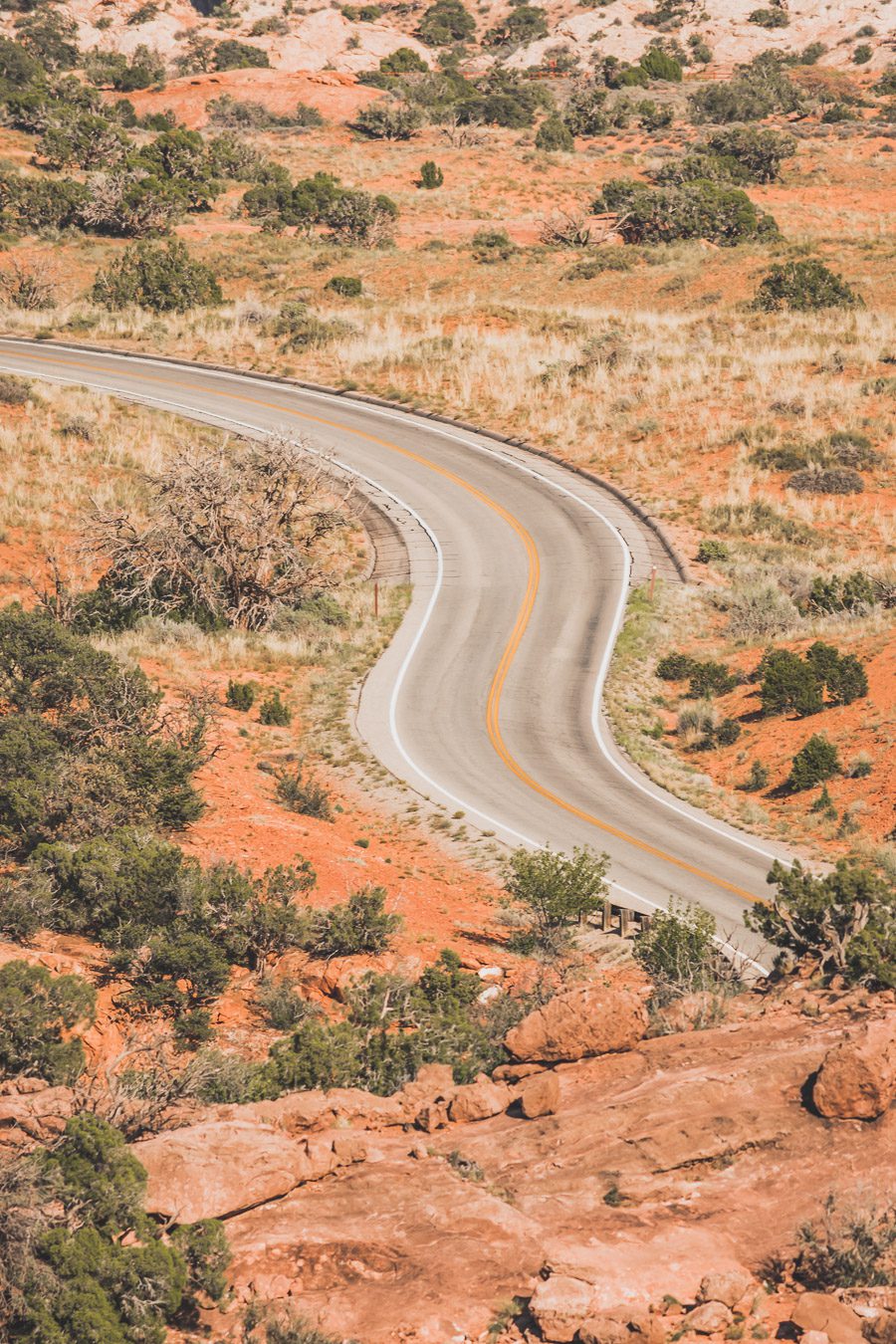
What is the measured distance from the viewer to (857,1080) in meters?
11.2

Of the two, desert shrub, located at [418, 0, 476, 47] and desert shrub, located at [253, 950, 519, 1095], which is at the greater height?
desert shrub, located at [418, 0, 476, 47]

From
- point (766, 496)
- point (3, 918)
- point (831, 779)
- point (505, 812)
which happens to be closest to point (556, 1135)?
point (3, 918)

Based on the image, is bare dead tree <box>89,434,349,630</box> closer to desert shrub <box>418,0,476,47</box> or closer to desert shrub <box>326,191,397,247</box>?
desert shrub <box>326,191,397,247</box>

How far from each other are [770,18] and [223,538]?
404ft

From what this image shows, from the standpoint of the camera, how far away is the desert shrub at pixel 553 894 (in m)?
20.3

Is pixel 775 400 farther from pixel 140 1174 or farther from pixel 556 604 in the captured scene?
pixel 140 1174

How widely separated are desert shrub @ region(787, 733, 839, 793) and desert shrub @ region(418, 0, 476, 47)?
12992 centimetres

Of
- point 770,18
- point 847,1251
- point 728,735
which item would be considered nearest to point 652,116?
point 770,18

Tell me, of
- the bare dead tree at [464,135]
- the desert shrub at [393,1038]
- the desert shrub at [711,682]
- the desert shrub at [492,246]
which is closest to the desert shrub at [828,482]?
the desert shrub at [711,682]

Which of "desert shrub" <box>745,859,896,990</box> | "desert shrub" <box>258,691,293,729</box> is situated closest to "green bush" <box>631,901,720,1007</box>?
"desert shrub" <box>745,859,896,990</box>

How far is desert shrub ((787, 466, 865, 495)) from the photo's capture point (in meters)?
44.4

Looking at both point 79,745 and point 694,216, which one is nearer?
point 79,745

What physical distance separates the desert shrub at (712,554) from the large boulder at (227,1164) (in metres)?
32.2

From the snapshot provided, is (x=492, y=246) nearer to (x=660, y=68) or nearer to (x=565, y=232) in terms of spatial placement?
(x=565, y=232)
